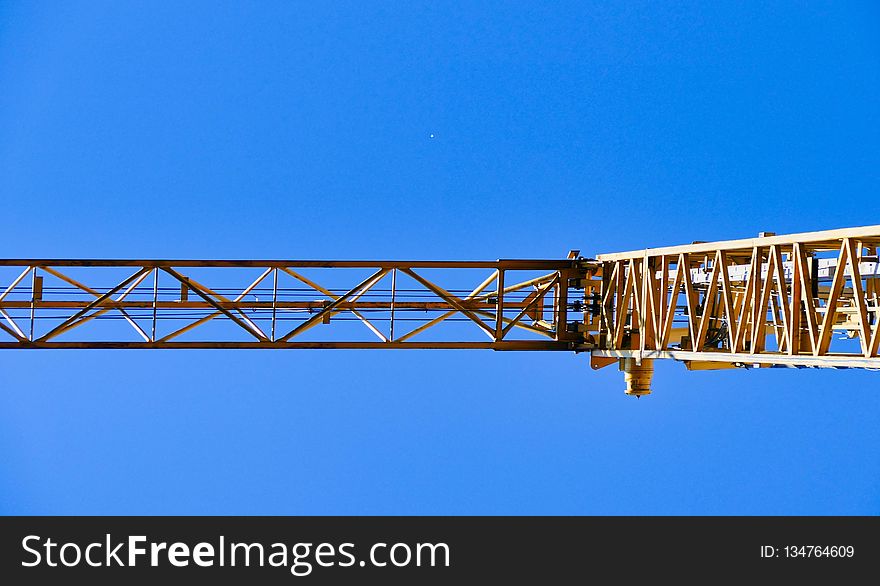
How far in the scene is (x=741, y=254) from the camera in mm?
23062

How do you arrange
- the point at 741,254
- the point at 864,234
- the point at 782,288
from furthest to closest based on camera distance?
1. the point at 741,254
2. the point at 782,288
3. the point at 864,234

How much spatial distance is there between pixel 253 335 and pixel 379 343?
3136mm

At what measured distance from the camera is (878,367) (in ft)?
59.5

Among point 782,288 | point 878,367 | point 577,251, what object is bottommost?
point 878,367

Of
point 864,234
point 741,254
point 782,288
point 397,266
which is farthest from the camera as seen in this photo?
point 397,266

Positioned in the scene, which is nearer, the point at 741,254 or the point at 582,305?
the point at 741,254

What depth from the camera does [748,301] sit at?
70.8 ft

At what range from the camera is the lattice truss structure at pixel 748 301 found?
18812 millimetres

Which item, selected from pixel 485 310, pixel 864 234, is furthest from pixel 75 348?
pixel 864 234

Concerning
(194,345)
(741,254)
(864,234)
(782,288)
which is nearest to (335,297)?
(194,345)

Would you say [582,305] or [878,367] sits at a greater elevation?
[582,305]

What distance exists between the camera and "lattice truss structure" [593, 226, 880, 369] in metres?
18.8

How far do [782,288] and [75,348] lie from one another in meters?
16.8

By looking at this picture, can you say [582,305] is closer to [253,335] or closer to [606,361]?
[606,361]
